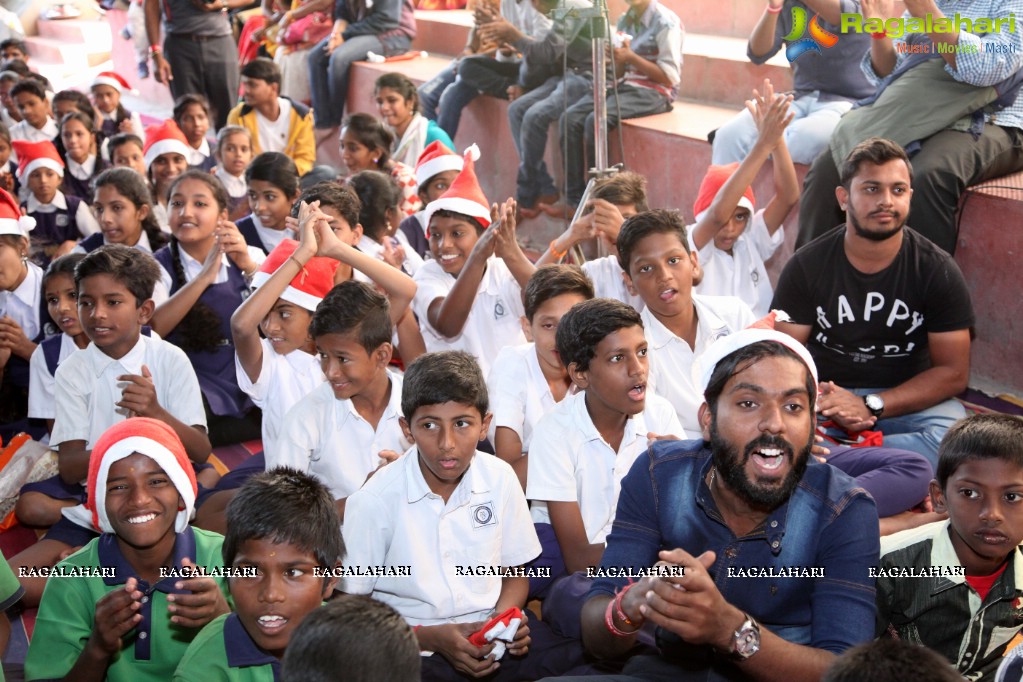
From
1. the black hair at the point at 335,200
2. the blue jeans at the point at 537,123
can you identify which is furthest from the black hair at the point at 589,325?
the blue jeans at the point at 537,123

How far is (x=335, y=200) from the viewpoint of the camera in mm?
3924

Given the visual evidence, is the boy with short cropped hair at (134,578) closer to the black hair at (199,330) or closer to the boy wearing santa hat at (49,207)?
the black hair at (199,330)

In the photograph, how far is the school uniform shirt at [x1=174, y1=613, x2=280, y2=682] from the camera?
6.54 ft

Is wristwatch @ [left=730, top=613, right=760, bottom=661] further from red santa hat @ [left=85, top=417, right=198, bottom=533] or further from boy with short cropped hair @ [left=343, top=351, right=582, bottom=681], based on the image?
red santa hat @ [left=85, top=417, right=198, bottom=533]

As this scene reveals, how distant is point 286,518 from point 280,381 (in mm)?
1282

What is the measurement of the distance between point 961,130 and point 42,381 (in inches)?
130

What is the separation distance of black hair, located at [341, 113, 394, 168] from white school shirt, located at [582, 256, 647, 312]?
6.21ft

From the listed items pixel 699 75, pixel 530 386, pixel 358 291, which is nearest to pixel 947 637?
pixel 530 386

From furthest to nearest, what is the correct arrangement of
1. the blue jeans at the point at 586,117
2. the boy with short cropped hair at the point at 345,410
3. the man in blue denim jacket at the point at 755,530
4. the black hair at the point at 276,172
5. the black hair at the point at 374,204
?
the blue jeans at the point at 586,117 < the black hair at the point at 276,172 < the black hair at the point at 374,204 < the boy with short cropped hair at the point at 345,410 < the man in blue denim jacket at the point at 755,530

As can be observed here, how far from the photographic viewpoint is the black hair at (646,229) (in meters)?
3.18

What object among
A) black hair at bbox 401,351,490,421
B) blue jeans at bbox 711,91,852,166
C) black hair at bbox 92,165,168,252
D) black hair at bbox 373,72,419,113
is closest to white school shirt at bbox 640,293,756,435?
black hair at bbox 401,351,490,421

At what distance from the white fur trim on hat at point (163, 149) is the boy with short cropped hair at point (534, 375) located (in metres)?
2.94

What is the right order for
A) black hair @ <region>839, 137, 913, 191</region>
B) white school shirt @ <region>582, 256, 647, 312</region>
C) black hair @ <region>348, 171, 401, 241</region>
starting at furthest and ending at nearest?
1. black hair @ <region>348, 171, 401, 241</region>
2. white school shirt @ <region>582, 256, 647, 312</region>
3. black hair @ <region>839, 137, 913, 191</region>

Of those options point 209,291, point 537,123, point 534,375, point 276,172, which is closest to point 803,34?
point 537,123
